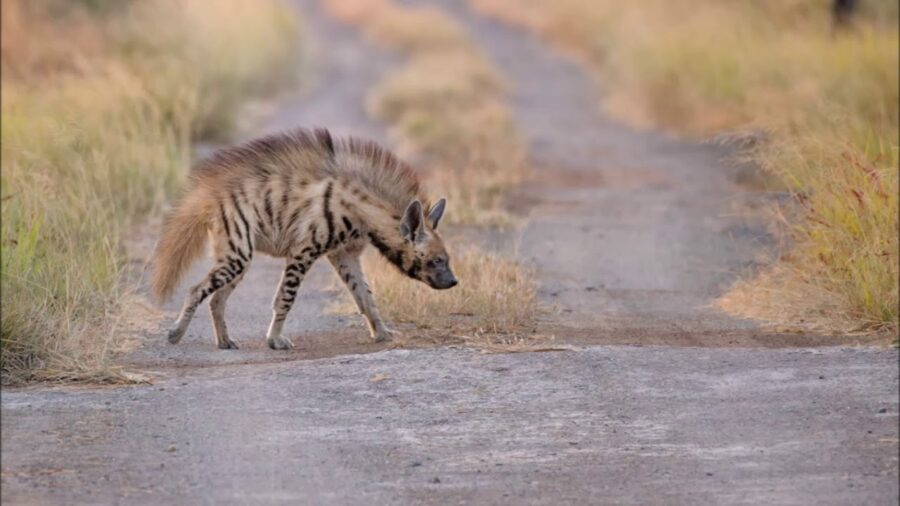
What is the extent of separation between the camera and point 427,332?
9453mm

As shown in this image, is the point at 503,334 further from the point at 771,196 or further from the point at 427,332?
the point at 771,196

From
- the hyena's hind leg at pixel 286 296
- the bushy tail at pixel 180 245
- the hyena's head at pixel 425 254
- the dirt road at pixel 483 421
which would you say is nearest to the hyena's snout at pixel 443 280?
the hyena's head at pixel 425 254

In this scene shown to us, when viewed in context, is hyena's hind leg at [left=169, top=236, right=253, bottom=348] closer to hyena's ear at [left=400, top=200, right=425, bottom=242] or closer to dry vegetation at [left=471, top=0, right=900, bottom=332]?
hyena's ear at [left=400, top=200, right=425, bottom=242]

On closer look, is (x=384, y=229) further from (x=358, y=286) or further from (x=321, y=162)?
(x=321, y=162)

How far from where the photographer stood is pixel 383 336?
366 inches

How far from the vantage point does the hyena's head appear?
937cm

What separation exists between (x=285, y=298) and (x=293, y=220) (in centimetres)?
44

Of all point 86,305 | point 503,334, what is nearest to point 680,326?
point 503,334

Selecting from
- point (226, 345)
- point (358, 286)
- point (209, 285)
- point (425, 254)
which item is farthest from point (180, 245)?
point (425, 254)

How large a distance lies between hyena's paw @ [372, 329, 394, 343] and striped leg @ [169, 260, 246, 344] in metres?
0.85

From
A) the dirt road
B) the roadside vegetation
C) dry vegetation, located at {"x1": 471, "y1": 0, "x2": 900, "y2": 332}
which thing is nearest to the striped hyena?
the dirt road

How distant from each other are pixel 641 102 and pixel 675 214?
8.73 meters

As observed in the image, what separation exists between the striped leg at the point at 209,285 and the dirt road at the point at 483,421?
127 mm

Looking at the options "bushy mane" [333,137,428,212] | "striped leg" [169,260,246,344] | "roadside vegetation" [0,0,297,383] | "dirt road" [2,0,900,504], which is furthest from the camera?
"bushy mane" [333,137,428,212]
